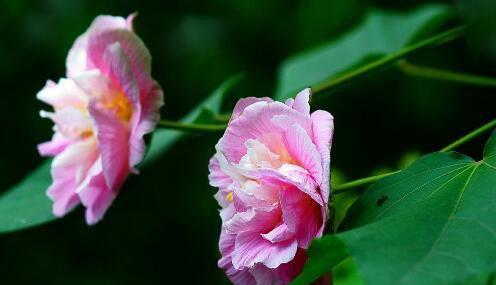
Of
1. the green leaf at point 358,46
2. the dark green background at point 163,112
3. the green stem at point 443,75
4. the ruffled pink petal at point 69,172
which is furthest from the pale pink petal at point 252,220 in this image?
the dark green background at point 163,112

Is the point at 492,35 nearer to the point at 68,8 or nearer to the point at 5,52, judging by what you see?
the point at 68,8

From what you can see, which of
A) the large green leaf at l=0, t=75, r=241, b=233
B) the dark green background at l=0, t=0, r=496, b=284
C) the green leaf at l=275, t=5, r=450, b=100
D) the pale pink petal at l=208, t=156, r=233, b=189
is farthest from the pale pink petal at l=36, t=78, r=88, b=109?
the dark green background at l=0, t=0, r=496, b=284

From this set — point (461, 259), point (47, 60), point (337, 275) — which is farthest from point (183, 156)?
point (461, 259)

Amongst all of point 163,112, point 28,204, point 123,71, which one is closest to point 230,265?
point 123,71

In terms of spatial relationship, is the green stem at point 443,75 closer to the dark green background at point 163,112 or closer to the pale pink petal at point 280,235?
the pale pink petal at point 280,235

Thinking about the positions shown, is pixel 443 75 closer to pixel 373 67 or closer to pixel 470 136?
pixel 373 67
